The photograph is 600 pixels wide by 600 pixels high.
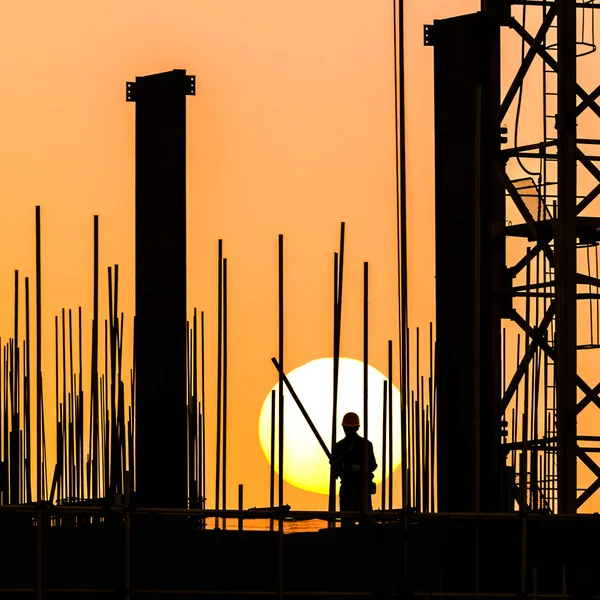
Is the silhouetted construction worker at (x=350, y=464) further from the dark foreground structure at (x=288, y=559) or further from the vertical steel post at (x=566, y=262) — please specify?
the vertical steel post at (x=566, y=262)

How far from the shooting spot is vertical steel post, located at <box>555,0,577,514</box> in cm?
1262

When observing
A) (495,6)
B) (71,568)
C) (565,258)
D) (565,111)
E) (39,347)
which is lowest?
(71,568)

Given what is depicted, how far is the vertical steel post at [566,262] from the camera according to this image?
12.6m

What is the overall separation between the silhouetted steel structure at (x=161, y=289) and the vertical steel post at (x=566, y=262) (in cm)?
370

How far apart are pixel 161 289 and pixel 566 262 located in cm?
405

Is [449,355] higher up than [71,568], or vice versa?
[449,355]

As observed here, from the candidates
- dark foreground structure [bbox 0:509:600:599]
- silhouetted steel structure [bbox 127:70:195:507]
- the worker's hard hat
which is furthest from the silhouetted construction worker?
silhouetted steel structure [bbox 127:70:195:507]

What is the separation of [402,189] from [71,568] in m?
4.20

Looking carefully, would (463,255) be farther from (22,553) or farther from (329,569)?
(22,553)

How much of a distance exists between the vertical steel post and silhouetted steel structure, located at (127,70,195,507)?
3703 millimetres

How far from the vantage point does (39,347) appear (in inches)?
412

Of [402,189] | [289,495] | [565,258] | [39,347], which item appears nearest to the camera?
[402,189]

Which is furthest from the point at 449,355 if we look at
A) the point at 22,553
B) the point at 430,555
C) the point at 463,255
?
the point at 22,553

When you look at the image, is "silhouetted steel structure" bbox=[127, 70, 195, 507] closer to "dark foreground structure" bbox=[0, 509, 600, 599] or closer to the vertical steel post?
"dark foreground structure" bbox=[0, 509, 600, 599]
